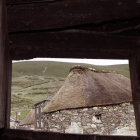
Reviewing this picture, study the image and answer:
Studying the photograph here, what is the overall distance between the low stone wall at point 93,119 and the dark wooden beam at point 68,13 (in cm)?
849

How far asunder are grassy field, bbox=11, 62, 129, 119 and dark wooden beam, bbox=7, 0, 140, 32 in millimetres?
42558

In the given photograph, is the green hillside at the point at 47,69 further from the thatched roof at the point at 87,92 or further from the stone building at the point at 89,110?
the stone building at the point at 89,110

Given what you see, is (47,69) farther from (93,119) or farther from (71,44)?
(71,44)

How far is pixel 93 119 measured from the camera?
32.5 feet

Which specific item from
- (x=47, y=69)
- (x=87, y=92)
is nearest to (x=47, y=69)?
(x=47, y=69)

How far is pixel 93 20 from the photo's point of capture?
2.03 m

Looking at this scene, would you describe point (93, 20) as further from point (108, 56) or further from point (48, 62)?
point (48, 62)

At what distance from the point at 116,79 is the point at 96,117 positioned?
4588mm

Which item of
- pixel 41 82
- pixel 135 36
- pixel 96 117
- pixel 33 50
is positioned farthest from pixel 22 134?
pixel 41 82

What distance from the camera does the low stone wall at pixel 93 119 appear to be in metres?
9.88

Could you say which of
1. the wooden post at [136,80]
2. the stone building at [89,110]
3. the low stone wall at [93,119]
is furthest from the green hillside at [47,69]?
the wooden post at [136,80]

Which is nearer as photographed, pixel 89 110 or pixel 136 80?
pixel 136 80

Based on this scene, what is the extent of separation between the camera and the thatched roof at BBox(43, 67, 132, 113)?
409 inches

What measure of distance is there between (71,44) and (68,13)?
0.38 metres
